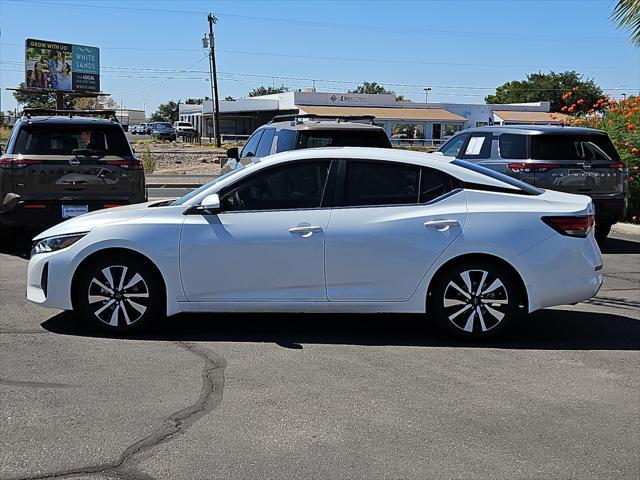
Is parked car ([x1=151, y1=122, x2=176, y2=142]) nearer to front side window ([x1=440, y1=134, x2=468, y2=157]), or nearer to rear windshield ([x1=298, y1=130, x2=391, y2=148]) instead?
front side window ([x1=440, y1=134, x2=468, y2=157])

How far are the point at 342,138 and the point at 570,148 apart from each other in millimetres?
3530

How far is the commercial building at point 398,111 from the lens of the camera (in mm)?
68875

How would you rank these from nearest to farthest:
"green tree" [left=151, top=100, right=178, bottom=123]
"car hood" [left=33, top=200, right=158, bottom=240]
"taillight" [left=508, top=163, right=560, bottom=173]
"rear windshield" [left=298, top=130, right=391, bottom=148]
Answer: "car hood" [left=33, top=200, right=158, bottom=240]
"rear windshield" [left=298, top=130, right=391, bottom=148]
"taillight" [left=508, top=163, right=560, bottom=173]
"green tree" [left=151, top=100, right=178, bottom=123]

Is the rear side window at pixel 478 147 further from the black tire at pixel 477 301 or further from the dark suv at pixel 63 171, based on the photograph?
the black tire at pixel 477 301

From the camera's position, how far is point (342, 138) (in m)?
11.9

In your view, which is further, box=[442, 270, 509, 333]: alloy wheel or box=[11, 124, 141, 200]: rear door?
box=[11, 124, 141, 200]: rear door

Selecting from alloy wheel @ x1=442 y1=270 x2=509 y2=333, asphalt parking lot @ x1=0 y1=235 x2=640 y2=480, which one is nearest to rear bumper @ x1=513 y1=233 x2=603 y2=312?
alloy wheel @ x1=442 y1=270 x2=509 y2=333

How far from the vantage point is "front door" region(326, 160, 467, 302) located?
7078 millimetres

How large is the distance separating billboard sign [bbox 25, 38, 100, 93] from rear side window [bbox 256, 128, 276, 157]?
50.4 m

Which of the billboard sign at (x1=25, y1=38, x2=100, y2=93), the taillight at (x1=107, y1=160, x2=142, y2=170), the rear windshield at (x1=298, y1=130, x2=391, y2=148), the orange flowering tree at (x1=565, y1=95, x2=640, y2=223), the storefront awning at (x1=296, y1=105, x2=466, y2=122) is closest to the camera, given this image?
the taillight at (x1=107, y1=160, x2=142, y2=170)

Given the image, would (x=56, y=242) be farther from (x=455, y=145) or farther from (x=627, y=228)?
(x=627, y=228)

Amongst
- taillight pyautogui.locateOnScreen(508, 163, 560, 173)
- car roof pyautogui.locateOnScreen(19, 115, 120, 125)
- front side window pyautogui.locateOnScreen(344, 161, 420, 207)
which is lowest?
front side window pyautogui.locateOnScreen(344, 161, 420, 207)

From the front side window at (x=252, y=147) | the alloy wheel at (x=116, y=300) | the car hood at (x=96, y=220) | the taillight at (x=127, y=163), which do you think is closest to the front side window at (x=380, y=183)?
the car hood at (x=96, y=220)

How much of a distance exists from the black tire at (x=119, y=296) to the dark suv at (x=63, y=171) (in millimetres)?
3904
